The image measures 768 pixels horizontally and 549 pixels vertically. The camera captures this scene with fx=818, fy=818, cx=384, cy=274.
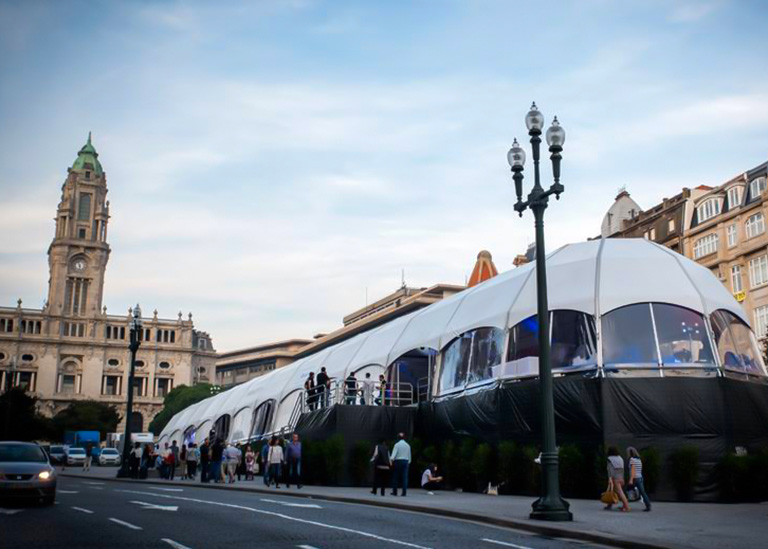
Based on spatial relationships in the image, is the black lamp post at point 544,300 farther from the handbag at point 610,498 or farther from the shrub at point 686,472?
the shrub at point 686,472

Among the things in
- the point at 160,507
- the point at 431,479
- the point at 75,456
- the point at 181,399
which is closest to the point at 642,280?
the point at 431,479

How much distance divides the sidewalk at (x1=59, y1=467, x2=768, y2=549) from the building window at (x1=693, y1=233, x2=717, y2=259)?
4292 cm

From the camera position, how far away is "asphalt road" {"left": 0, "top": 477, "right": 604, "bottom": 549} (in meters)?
11.9

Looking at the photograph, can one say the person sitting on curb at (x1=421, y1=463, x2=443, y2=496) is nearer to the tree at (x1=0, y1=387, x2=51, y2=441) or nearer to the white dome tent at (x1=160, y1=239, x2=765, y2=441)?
the white dome tent at (x1=160, y1=239, x2=765, y2=441)

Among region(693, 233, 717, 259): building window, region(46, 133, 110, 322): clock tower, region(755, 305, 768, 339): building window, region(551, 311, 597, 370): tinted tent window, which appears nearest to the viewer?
region(551, 311, 597, 370): tinted tent window

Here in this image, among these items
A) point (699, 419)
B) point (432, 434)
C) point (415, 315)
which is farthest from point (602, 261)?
point (415, 315)

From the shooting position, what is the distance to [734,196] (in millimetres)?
59688

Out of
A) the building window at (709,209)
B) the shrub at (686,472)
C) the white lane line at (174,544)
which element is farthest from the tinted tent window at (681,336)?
the building window at (709,209)

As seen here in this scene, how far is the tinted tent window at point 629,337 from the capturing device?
24469 millimetres

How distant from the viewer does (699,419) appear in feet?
76.2

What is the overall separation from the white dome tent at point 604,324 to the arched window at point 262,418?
18.5 metres

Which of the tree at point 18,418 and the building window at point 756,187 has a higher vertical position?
the building window at point 756,187

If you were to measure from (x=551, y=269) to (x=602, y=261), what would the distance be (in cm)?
192

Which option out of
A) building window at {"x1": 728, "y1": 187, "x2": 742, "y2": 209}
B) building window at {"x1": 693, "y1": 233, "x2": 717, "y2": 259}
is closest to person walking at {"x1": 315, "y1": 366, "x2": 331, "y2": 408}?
building window at {"x1": 693, "y1": 233, "x2": 717, "y2": 259}
